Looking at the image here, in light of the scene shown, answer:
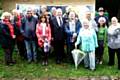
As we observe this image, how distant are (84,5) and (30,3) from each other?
7.39 feet

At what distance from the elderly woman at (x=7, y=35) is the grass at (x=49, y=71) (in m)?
0.45

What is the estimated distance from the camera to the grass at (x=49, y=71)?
1138cm

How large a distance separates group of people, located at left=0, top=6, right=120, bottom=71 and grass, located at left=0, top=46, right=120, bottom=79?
227 millimetres

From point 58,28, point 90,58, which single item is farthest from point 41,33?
point 90,58

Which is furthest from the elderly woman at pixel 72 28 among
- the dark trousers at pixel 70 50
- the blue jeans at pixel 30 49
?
the blue jeans at pixel 30 49

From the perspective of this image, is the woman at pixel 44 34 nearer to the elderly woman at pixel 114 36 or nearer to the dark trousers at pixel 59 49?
the dark trousers at pixel 59 49

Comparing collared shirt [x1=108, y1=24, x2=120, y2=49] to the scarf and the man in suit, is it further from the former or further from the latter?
the scarf

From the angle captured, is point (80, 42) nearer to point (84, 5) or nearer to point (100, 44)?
point (100, 44)

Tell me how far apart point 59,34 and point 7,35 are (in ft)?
5.21

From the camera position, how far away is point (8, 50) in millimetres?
12242

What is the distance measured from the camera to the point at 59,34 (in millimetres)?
12328

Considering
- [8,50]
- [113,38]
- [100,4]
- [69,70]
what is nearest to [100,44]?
[113,38]

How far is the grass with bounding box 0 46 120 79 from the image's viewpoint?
37.3 feet

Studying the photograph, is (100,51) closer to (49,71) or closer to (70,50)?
(70,50)
